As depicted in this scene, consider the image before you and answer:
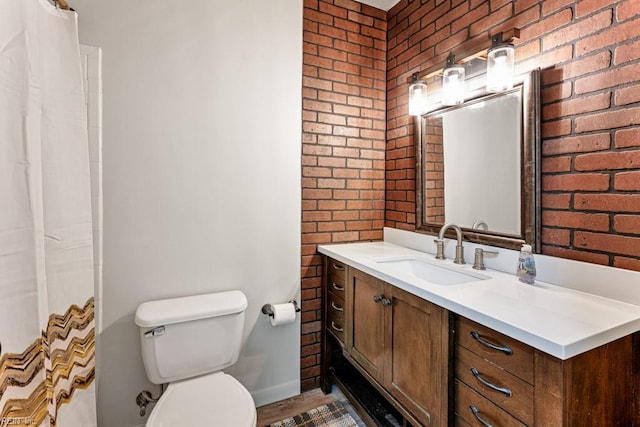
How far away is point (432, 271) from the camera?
1.69 meters

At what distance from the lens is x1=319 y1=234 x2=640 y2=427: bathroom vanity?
0.84 metres

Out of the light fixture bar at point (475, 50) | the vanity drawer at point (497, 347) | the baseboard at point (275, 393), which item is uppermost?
the light fixture bar at point (475, 50)

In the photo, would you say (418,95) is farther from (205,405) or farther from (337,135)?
(205,405)

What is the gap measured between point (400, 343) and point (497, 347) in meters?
0.48

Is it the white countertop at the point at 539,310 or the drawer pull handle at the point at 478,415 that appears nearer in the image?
the white countertop at the point at 539,310

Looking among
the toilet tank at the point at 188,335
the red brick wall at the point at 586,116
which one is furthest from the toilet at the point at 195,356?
the red brick wall at the point at 586,116

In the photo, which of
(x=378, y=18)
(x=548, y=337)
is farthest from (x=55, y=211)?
(x=378, y=18)

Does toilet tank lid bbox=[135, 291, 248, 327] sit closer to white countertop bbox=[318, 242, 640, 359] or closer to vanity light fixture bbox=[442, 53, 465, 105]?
white countertop bbox=[318, 242, 640, 359]

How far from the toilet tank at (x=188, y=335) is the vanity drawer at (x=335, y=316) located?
59 cm

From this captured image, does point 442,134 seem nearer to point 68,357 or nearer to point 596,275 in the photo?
point 596,275

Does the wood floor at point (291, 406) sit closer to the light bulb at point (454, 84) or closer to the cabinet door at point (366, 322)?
the cabinet door at point (366, 322)

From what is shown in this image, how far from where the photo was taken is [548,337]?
2.63ft

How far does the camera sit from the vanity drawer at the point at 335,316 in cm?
187

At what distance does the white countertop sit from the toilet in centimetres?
81
